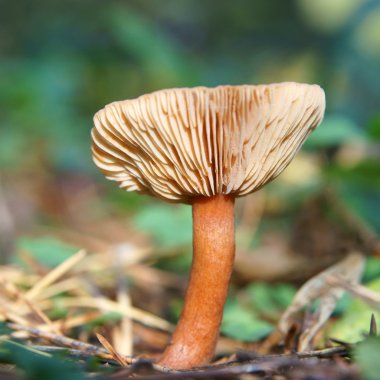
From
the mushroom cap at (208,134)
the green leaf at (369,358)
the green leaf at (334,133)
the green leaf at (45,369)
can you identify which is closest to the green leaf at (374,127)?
the green leaf at (334,133)

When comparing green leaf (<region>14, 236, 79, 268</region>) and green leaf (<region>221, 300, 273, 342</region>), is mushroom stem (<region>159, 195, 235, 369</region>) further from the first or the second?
green leaf (<region>14, 236, 79, 268</region>)

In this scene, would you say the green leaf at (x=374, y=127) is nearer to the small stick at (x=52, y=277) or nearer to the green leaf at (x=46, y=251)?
the small stick at (x=52, y=277)

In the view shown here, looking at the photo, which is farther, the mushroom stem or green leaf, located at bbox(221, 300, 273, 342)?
green leaf, located at bbox(221, 300, 273, 342)

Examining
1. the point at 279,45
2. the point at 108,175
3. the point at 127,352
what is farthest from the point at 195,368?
the point at 279,45

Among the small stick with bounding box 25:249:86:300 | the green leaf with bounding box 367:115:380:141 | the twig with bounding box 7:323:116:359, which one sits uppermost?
the green leaf with bounding box 367:115:380:141

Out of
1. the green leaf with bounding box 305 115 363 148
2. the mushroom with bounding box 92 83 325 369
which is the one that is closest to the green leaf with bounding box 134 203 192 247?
the green leaf with bounding box 305 115 363 148

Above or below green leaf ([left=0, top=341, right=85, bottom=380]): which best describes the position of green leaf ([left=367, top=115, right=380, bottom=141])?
above
